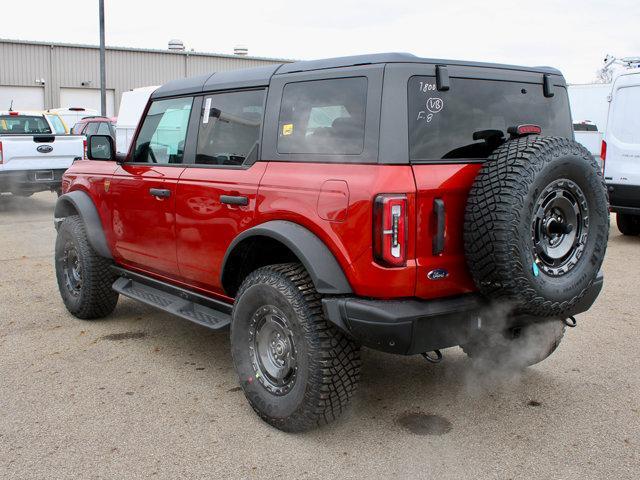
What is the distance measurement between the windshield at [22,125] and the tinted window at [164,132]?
388 inches

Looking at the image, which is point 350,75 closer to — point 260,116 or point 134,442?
point 260,116

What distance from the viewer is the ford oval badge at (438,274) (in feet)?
10.6

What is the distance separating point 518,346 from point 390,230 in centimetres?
143

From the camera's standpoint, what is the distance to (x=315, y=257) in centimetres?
331

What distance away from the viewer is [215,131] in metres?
4.30

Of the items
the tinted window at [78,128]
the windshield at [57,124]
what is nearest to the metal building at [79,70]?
the tinted window at [78,128]

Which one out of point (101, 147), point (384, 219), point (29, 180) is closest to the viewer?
point (384, 219)

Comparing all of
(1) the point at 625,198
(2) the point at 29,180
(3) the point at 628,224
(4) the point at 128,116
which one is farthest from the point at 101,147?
(4) the point at 128,116

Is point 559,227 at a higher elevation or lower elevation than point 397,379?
higher

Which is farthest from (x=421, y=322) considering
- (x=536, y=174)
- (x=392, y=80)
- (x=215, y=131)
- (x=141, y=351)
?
(x=141, y=351)

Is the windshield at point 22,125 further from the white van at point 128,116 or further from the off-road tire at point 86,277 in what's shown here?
the off-road tire at point 86,277

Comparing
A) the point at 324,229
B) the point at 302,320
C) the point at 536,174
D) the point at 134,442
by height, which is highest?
the point at 536,174

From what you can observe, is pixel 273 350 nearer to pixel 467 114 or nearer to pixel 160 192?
pixel 160 192

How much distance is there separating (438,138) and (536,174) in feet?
1.64
